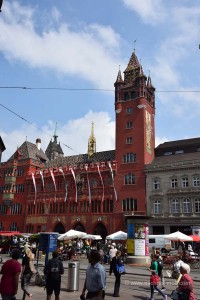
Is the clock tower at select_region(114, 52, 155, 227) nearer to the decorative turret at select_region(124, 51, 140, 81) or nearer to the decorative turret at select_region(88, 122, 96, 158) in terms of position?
the decorative turret at select_region(124, 51, 140, 81)

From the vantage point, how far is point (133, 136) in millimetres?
51594

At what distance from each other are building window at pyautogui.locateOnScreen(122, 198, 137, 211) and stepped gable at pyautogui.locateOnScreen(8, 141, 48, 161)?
74.2 ft

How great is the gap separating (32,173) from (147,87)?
25182mm

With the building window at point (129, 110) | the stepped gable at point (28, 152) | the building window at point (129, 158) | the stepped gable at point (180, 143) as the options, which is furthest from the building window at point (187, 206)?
the stepped gable at point (28, 152)

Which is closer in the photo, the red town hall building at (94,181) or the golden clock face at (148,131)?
the red town hall building at (94,181)

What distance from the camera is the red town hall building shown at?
49.3 meters

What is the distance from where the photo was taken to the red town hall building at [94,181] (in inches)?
1940

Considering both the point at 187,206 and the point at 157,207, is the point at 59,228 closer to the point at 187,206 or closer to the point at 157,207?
the point at 157,207

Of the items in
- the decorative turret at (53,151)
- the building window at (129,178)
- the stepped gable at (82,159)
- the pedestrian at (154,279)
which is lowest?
the pedestrian at (154,279)

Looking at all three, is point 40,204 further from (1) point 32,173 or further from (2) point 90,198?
(2) point 90,198

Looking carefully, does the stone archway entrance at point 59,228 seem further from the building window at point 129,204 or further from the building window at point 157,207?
the building window at point 157,207

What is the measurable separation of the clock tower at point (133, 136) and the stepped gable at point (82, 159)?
4.03 meters

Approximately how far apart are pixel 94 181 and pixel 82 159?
7952mm

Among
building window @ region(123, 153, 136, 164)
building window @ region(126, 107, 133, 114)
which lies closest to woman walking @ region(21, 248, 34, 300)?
building window @ region(123, 153, 136, 164)
